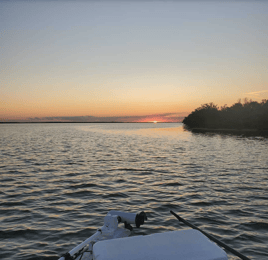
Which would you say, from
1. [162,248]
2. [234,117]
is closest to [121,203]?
[162,248]

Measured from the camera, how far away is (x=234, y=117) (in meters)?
132

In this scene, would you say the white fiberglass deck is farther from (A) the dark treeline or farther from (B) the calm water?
(A) the dark treeline

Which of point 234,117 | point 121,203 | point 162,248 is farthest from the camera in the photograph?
point 234,117

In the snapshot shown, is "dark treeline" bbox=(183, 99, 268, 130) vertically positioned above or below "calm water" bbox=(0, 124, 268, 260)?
above

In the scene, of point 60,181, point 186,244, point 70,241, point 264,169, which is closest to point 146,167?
point 60,181

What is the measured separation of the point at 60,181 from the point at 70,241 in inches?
377

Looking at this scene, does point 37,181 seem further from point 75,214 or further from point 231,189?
point 231,189

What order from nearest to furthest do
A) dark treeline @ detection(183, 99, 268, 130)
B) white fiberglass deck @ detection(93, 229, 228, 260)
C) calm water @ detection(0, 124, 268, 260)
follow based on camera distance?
white fiberglass deck @ detection(93, 229, 228, 260) < calm water @ detection(0, 124, 268, 260) < dark treeline @ detection(183, 99, 268, 130)

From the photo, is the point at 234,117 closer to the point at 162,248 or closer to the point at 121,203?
the point at 121,203

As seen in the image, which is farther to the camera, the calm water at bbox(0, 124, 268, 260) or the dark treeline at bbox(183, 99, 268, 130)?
the dark treeline at bbox(183, 99, 268, 130)

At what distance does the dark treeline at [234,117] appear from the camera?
381ft

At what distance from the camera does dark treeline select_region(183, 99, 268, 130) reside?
381ft

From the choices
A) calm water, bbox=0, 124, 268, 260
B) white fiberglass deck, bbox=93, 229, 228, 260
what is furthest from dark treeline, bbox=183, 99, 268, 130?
white fiberglass deck, bbox=93, 229, 228, 260

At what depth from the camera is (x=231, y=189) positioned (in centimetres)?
1534
